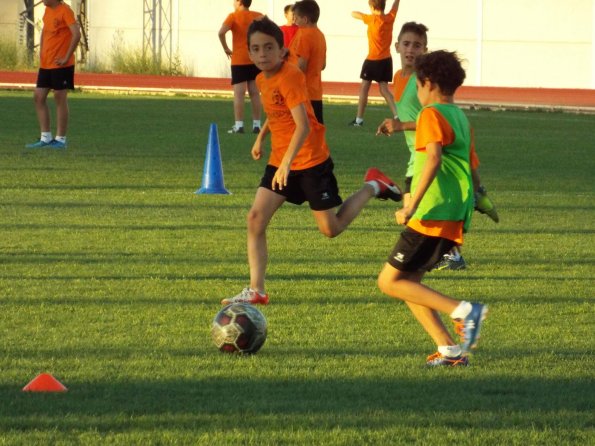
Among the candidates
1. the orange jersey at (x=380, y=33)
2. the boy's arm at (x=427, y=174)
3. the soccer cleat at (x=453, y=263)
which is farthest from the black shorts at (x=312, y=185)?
the orange jersey at (x=380, y=33)

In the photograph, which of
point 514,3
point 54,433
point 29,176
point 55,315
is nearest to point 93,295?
point 55,315

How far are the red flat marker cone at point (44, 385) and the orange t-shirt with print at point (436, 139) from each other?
5.84 ft

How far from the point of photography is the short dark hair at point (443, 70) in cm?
636

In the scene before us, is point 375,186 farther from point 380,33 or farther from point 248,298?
point 380,33

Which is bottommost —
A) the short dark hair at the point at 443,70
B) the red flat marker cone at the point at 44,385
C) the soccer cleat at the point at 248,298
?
the soccer cleat at the point at 248,298

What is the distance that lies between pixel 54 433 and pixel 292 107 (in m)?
3.13

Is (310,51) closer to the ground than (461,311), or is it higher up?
higher up

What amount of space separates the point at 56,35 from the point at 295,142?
10.3 metres

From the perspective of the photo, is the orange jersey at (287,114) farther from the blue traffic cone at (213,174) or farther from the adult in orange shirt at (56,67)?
the adult in orange shirt at (56,67)

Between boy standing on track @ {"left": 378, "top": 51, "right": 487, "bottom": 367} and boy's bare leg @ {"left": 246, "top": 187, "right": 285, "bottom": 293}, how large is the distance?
1.54 m

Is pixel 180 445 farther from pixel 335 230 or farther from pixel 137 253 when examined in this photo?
pixel 137 253

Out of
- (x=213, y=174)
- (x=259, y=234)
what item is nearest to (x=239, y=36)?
(x=213, y=174)

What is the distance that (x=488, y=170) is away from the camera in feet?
52.2

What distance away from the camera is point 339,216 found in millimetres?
8328
